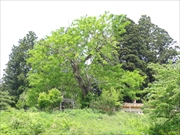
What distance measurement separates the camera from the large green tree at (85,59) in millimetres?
18625

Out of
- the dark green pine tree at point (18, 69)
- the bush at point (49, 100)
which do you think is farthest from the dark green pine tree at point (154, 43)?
the dark green pine tree at point (18, 69)

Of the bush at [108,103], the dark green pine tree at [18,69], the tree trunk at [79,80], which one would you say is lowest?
the bush at [108,103]

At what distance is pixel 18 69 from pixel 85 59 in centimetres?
1666

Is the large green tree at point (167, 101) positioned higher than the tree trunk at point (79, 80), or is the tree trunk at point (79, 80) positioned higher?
the tree trunk at point (79, 80)

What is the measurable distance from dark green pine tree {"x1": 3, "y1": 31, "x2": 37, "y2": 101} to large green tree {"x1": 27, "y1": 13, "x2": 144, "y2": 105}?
1272cm

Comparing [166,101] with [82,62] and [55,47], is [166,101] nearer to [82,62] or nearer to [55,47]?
[82,62]

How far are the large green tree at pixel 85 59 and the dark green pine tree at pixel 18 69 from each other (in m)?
12.7

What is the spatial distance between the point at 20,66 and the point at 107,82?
1807 centimetres

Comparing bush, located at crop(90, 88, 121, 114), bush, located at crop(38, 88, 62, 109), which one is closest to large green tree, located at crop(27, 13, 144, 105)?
bush, located at crop(90, 88, 121, 114)

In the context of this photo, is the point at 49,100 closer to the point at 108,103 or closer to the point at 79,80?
the point at 108,103

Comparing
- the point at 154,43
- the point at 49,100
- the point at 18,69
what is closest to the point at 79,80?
the point at 49,100

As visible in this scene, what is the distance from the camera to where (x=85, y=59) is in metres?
19.1

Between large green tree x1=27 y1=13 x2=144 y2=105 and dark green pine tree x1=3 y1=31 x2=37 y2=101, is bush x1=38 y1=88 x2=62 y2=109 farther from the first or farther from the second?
dark green pine tree x1=3 y1=31 x2=37 y2=101

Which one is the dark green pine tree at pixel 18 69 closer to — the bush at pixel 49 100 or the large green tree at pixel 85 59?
the large green tree at pixel 85 59
